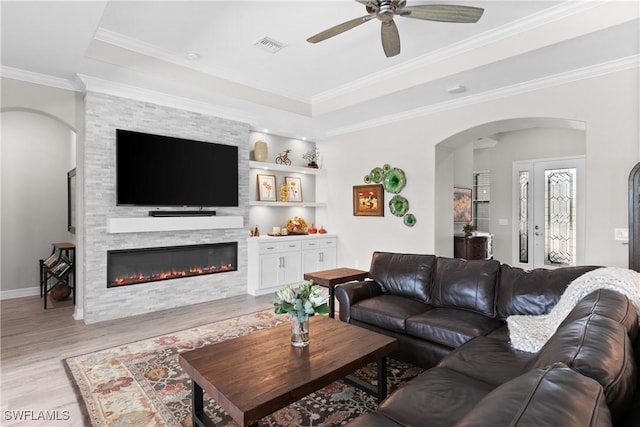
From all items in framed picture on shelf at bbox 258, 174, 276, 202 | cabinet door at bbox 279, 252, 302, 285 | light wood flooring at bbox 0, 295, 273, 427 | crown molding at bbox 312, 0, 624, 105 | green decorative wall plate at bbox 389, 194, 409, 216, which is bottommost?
light wood flooring at bbox 0, 295, 273, 427

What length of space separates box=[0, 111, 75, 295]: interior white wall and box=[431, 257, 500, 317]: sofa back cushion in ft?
19.7

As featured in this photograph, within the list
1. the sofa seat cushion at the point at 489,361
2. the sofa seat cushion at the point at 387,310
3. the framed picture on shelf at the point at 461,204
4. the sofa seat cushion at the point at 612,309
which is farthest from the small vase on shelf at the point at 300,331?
the framed picture on shelf at the point at 461,204

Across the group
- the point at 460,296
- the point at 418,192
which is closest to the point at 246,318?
the point at 460,296

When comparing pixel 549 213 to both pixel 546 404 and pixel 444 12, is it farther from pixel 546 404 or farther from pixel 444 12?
pixel 546 404

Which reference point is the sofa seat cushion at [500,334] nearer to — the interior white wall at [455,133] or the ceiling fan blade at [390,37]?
the interior white wall at [455,133]

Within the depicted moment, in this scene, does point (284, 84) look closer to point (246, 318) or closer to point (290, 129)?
point (290, 129)

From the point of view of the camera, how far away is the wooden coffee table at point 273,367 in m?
1.63

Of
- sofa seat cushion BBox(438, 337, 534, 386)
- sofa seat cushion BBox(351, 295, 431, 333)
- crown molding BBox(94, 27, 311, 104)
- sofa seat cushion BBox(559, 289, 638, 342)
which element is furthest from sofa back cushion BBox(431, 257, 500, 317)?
crown molding BBox(94, 27, 311, 104)

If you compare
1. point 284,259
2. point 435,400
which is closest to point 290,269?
point 284,259

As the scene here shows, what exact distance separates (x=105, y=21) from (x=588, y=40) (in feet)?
14.3

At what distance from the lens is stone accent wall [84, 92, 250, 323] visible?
13.2 feet

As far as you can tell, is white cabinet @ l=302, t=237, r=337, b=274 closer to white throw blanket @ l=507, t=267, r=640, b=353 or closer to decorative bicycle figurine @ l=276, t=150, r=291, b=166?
decorative bicycle figurine @ l=276, t=150, r=291, b=166

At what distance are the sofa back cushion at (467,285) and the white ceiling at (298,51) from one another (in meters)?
2.07

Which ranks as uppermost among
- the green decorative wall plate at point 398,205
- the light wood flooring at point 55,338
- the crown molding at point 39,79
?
the crown molding at point 39,79
